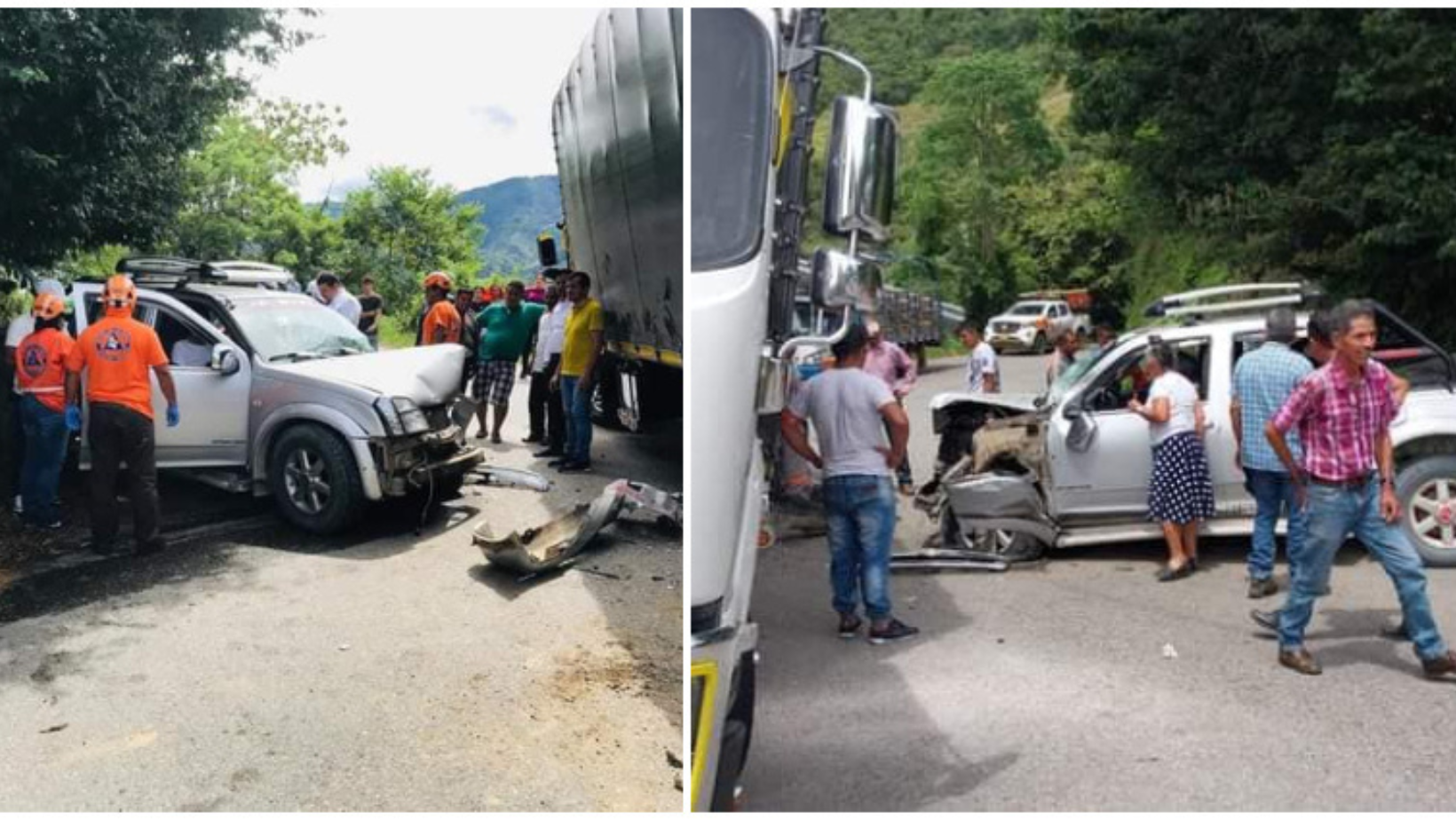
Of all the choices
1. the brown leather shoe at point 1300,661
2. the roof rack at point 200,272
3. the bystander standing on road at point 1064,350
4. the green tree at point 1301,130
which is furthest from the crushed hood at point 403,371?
the green tree at point 1301,130

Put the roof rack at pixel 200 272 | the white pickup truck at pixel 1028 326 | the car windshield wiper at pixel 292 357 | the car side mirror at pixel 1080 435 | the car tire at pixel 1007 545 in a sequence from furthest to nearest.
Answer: the white pickup truck at pixel 1028 326, the car tire at pixel 1007 545, the car side mirror at pixel 1080 435, the car windshield wiper at pixel 292 357, the roof rack at pixel 200 272

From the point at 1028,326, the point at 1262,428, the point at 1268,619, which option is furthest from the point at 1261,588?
the point at 1028,326

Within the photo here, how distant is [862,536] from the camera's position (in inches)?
189

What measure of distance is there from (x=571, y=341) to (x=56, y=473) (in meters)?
1.86

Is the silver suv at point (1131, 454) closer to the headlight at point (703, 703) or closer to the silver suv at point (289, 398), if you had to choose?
the silver suv at point (289, 398)

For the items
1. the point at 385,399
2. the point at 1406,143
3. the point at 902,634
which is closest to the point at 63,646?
the point at 385,399

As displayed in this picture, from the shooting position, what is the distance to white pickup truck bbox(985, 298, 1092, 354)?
88.6 feet

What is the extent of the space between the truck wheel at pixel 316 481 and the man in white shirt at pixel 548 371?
82cm

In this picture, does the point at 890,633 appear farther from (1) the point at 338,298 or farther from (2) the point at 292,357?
(2) the point at 292,357

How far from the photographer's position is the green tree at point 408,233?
344 centimetres

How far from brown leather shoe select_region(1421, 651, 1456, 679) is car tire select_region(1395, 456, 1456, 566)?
1.81m

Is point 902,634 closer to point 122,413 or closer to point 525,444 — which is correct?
point 525,444

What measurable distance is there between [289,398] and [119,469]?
832mm

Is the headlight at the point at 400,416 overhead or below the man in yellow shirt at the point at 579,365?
below
